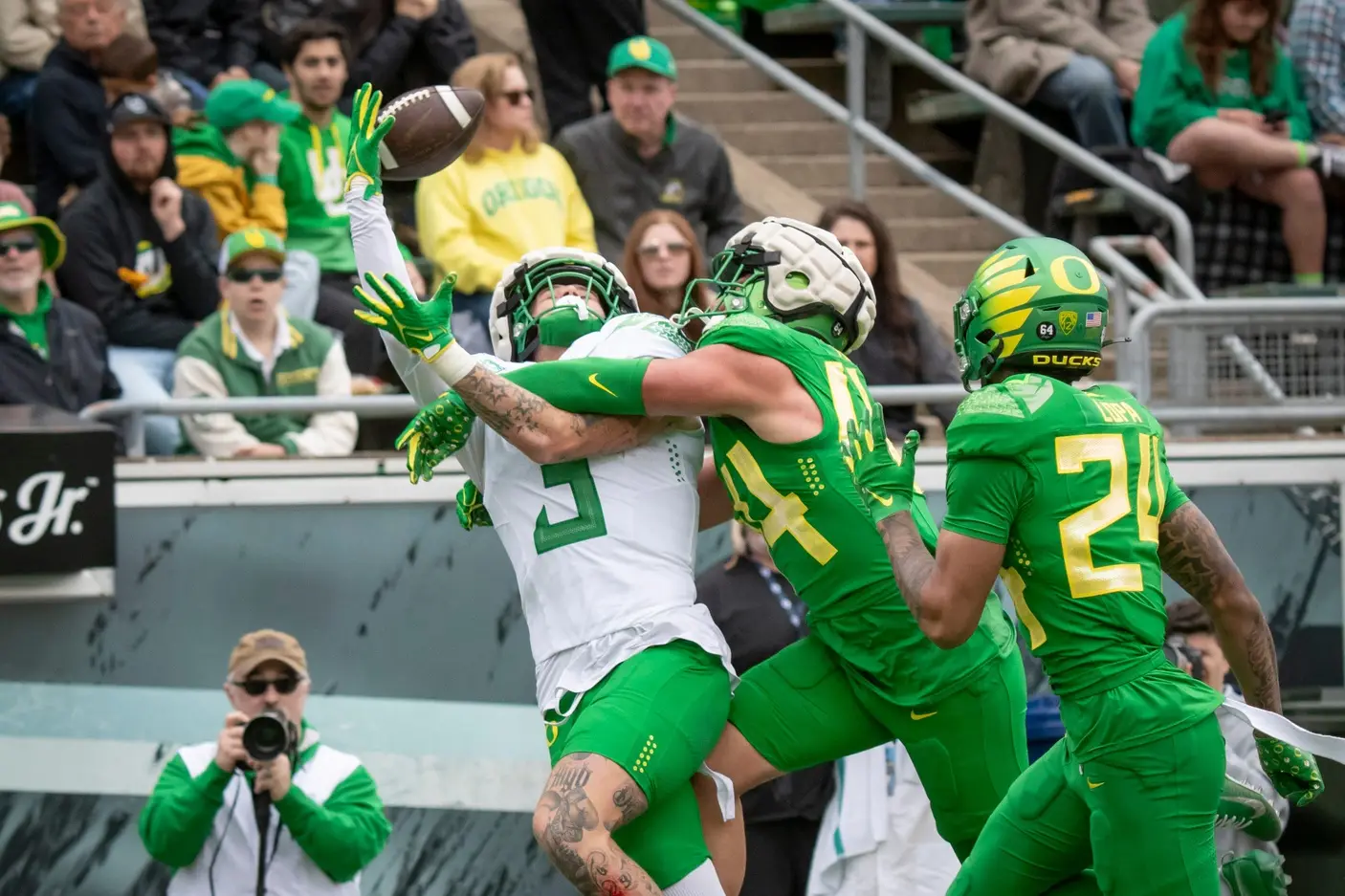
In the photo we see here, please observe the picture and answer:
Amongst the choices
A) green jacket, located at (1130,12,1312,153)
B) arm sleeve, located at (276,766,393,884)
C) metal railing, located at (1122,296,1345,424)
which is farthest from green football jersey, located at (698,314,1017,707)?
green jacket, located at (1130,12,1312,153)

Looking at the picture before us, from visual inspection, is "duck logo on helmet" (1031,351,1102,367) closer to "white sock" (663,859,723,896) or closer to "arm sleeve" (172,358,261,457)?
"white sock" (663,859,723,896)

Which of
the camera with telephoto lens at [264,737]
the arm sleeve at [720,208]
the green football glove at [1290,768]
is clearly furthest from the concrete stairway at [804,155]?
the green football glove at [1290,768]

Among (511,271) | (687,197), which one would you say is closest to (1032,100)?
(687,197)

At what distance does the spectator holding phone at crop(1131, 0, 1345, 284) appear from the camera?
401 inches

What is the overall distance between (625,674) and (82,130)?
5380 mm

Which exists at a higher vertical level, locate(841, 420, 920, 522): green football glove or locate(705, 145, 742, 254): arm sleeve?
locate(841, 420, 920, 522): green football glove

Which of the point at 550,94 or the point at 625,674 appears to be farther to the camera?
the point at 550,94

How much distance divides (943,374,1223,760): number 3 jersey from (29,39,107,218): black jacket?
18.9ft

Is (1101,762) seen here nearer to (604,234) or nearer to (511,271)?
(511,271)

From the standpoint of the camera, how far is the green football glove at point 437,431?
18.5 feet

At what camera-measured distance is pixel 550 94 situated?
10.7 m

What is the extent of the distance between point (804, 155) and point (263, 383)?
154 inches

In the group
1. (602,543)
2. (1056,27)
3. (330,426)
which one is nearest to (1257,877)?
(602,543)

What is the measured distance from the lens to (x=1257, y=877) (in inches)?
228
